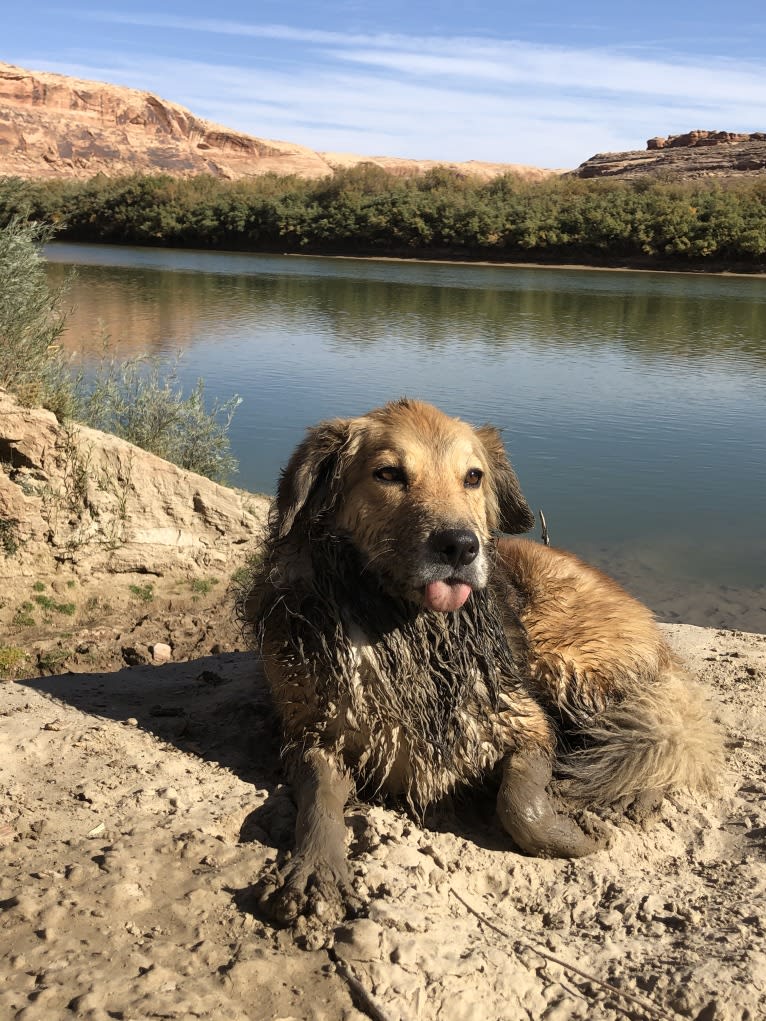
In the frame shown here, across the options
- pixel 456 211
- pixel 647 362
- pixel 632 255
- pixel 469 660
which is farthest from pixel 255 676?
pixel 456 211

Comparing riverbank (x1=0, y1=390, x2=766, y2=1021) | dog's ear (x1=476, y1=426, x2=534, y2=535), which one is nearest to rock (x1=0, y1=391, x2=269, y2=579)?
riverbank (x1=0, y1=390, x2=766, y2=1021)

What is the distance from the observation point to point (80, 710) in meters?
5.08

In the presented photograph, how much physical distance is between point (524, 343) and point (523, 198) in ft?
180

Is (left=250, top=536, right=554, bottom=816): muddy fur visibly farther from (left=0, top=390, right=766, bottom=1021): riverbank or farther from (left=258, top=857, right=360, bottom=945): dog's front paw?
(left=258, top=857, right=360, bottom=945): dog's front paw

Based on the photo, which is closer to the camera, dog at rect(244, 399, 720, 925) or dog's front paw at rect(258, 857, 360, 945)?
dog's front paw at rect(258, 857, 360, 945)

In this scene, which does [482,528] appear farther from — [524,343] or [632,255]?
[632,255]

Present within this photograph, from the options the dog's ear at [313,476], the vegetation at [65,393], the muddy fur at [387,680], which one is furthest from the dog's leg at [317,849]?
the vegetation at [65,393]

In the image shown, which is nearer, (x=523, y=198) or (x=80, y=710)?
(x=80, y=710)

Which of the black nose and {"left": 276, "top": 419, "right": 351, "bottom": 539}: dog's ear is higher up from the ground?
{"left": 276, "top": 419, "right": 351, "bottom": 539}: dog's ear

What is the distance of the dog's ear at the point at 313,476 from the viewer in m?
4.02

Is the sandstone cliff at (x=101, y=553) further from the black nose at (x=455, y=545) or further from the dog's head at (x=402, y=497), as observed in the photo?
the black nose at (x=455, y=545)

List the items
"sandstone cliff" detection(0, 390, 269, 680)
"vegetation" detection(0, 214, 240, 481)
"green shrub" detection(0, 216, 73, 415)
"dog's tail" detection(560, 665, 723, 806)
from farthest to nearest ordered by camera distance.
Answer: "green shrub" detection(0, 216, 73, 415) < "vegetation" detection(0, 214, 240, 481) < "sandstone cliff" detection(0, 390, 269, 680) < "dog's tail" detection(560, 665, 723, 806)

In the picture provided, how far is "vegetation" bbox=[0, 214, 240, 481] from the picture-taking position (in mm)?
7609

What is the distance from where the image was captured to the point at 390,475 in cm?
387
